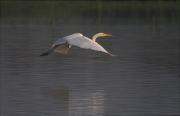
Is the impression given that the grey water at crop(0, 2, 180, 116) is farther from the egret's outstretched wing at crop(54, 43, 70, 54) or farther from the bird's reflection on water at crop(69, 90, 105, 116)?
the egret's outstretched wing at crop(54, 43, 70, 54)

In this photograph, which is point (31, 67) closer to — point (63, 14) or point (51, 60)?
point (51, 60)

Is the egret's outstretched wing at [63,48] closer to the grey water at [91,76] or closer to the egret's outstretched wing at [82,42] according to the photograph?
the grey water at [91,76]

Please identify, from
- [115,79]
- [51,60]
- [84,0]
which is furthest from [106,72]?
[84,0]

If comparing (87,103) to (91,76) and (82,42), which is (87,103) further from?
(91,76)

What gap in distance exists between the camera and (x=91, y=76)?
16.8 meters

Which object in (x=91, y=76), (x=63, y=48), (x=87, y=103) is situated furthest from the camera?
(x=63, y=48)

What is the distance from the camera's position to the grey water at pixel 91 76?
1283 cm

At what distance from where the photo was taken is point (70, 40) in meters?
16.1

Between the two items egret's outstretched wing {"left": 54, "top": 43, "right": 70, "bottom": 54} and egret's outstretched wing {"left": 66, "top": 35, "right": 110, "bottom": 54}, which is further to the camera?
egret's outstretched wing {"left": 54, "top": 43, "right": 70, "bottom": 54}

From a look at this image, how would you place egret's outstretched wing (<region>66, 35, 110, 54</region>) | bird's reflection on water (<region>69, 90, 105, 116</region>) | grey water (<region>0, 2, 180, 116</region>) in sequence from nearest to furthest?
1. bird's reflection on water (<region>69, 90, 105, 116</region>)
2. grey water (<region>0, 2, 180, 116</region>)
3. egret's outstretched wing (<region>66, 35, 110, 54</region>)

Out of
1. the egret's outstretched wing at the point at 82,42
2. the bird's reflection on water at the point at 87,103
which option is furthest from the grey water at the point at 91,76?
the egret's outstretched wing at the point at 82,42

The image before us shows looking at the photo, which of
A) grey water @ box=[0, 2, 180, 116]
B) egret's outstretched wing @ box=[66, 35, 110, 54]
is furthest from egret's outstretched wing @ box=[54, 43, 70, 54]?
egret's outstretched wing @ box=[66, 35, 110, 54]

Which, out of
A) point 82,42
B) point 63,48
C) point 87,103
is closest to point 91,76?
point 63,48

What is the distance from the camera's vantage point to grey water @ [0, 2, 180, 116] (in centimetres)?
1283
